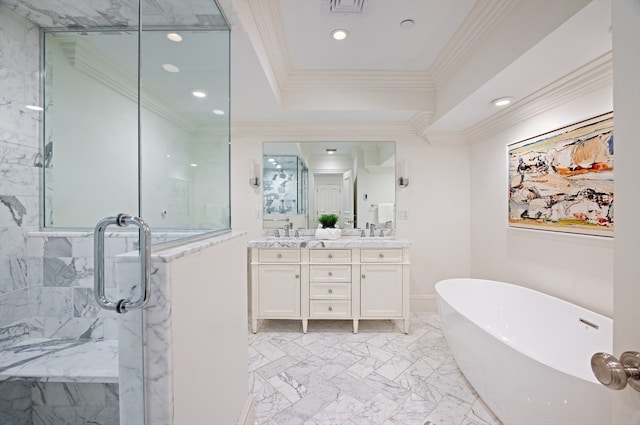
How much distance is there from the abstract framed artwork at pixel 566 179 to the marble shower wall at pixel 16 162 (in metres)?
3.13

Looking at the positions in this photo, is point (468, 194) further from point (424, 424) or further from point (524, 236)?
point (424, 424)

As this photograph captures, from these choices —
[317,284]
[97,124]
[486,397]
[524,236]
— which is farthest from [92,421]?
[524,236]

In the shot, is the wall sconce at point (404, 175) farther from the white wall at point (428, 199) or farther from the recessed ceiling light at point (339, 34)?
the recessed ceiling light at point (339, 34)

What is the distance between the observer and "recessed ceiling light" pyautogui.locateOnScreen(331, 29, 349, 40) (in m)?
1.87

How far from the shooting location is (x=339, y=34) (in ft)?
6.22

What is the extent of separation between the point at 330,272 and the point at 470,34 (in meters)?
2.17

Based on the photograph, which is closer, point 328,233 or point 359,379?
point 359,379

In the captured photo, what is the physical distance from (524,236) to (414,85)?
1673 millimetres

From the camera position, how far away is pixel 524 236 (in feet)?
7.45

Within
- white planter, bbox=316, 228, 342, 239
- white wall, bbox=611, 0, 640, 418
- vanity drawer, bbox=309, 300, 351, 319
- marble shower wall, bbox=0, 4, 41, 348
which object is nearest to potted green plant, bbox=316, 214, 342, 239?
white planter, bbox=316, 228, 342, 239

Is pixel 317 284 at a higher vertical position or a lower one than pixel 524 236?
lower

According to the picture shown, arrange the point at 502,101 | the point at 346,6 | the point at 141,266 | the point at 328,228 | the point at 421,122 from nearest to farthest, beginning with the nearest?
1. the point at 141,266
2. the point at 346,6
3. the point at 502,101
4. the point at 421,122
5. the point at 328,228

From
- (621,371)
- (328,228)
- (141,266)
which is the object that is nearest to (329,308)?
(328,228)

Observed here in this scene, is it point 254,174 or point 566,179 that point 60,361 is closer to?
point 254,174
